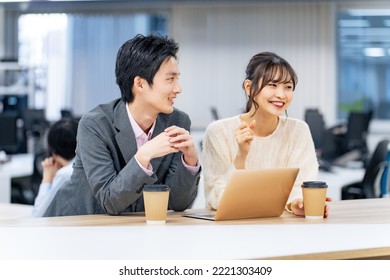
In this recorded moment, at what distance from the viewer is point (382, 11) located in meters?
12.7

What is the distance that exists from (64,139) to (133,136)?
1440mm

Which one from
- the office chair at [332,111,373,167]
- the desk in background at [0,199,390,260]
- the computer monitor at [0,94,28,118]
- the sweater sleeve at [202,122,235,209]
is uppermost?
the sweater sleeve at [202,122,235,209]

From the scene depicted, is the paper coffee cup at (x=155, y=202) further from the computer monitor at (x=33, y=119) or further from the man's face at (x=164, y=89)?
the computer monitor at (x=33, y=119)

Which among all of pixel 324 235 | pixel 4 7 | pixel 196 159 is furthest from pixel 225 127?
pixel 4 7

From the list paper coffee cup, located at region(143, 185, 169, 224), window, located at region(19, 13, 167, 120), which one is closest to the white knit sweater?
paper coffee cup, located at region(143, 185, 169, 224)

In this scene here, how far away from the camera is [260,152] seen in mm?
3107

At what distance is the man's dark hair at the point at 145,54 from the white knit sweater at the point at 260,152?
0.36 m

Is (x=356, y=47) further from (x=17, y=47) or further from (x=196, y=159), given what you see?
(x=196, y=159)

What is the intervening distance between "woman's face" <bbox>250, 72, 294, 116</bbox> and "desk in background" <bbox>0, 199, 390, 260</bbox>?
45 centimetres

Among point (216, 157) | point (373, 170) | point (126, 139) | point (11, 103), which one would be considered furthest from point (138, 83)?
point (11, 103)

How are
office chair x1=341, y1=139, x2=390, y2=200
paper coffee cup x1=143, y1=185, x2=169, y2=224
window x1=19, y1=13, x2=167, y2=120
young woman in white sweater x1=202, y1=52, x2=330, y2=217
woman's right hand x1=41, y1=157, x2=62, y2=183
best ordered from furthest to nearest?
window x1=19, y1=13, x2=167, y2=120
office chair x1=341, y1=139, x2=390, y2=200
woman's right hand x1=41, y1=157, x2=62, y2=183
young woman in white sweater x1=202, y1=52, x2=330, y2=217
paper coffee cup x1=143, y1=185, x2=169, y2=224

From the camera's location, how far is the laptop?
2.58m

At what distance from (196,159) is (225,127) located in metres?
0.29

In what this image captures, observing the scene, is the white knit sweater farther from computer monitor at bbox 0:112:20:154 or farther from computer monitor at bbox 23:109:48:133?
computer monitor at bbox 23:109:48:133
